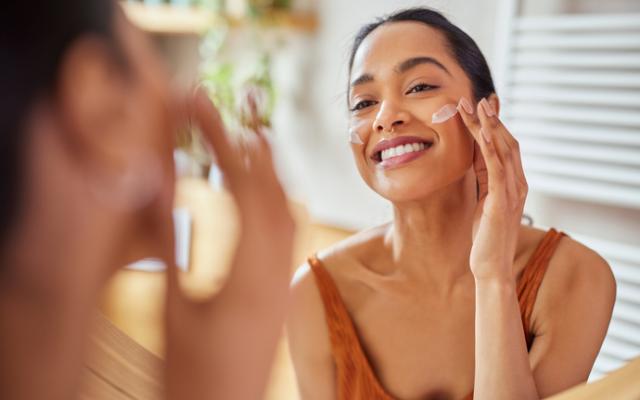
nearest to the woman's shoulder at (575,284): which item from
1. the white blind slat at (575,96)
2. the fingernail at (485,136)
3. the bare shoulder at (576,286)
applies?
the bare shoulder at (576,286)

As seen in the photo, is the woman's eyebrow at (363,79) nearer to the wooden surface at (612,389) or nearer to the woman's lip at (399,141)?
the woman's lip at (399,141)

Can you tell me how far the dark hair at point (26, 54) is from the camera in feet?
0.76

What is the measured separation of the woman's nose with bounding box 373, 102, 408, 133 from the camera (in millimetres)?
829

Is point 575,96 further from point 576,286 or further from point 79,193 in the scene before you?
point 79,193

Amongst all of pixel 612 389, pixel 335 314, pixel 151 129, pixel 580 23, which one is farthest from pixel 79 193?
pixel 580 23

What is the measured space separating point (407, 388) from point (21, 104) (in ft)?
2.44

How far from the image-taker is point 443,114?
0.84 meters

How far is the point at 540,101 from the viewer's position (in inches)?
64.4

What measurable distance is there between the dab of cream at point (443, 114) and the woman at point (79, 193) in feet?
1.96

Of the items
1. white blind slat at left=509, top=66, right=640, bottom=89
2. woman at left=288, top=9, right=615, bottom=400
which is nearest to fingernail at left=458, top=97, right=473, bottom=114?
woman at left=288, top=9, right=615, bottom=400

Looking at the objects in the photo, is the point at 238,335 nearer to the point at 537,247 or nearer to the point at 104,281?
the point at 104,281

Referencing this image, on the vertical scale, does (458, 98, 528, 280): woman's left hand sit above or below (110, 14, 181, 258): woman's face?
below

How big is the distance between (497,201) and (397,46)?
239mm

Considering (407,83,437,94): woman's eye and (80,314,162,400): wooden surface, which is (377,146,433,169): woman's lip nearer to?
(407,83,437,94): woman's eye
